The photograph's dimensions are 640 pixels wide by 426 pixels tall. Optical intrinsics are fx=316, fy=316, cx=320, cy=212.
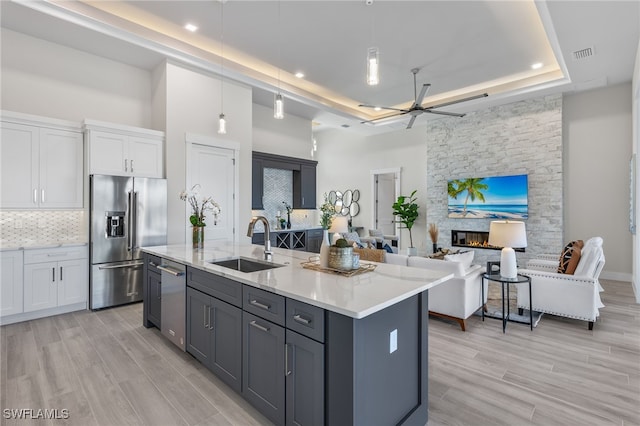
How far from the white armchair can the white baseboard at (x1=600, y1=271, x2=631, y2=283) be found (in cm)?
392

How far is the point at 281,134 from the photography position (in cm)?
723

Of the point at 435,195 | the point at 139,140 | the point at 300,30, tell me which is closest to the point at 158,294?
the point at 139,140

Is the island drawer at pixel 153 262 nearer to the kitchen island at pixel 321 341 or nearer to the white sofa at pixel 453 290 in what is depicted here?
the kitchen island at pixel 321 341

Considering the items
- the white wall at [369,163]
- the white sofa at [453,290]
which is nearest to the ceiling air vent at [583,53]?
the white sofa at [453,290]

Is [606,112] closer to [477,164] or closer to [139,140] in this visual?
[477,164]

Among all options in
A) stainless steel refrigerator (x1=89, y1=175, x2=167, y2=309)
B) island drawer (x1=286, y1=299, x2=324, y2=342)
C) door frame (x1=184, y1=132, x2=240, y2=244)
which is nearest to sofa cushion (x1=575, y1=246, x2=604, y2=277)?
island drawer (x1=286, y1=299, x2=324, y2=342)

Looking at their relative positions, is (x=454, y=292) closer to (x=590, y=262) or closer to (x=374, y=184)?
(x=590, y=262)

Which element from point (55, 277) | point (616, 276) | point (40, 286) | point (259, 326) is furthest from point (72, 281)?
point (616, 276)

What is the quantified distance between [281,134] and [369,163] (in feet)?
10.2

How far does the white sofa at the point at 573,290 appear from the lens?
3408 mm

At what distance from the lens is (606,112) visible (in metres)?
5.72

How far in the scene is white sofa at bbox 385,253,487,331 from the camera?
341 cm

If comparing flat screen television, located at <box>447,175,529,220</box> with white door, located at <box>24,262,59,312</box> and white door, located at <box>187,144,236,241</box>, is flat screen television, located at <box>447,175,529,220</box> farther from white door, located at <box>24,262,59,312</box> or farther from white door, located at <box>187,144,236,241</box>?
white door, located at <box>24,262,59,312</box>

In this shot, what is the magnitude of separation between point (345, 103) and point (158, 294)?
5765 mm
